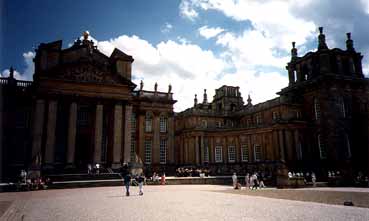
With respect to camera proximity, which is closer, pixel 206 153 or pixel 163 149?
pixel 163 149

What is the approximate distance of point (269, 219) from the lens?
28.1 ft

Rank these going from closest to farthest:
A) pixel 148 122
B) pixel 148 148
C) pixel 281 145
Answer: pixel 148 148 < pixel 148 122 < pixel 281 145

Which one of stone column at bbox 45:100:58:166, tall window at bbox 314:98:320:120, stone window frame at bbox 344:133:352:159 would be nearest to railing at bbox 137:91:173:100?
stone column at bbox 45:100:58:166

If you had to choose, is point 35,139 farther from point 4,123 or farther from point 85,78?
point 85,78

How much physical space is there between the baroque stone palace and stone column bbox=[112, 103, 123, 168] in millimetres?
120

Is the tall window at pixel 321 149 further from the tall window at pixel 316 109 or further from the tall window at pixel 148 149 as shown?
the tall window at pixel 148 149

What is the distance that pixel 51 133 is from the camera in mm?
31797

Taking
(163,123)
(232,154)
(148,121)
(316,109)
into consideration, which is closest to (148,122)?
(148,121)

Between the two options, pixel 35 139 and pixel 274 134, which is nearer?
pixel 35 139

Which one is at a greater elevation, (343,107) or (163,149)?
(343,107)

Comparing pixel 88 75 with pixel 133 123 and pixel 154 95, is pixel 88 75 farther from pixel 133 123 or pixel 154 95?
pixel 154 95

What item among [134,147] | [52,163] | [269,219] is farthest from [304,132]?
[269,219]

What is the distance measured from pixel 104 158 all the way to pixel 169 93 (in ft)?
46.1

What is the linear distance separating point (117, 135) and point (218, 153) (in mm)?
22569
